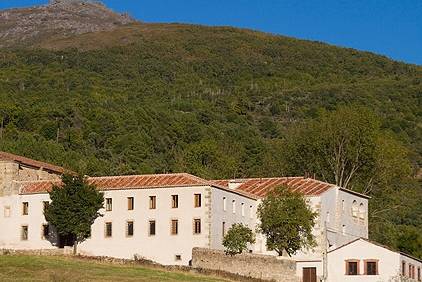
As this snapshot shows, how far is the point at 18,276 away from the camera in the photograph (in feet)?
204

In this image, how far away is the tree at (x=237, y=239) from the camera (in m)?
73.0

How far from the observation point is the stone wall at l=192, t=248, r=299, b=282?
68.9 m

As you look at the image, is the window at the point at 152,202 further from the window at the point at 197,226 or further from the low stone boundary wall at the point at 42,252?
the low stone boundary wall at the point at 42,252

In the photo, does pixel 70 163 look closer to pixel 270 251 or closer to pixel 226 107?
pixel 270 251

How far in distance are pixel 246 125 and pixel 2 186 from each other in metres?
82.9

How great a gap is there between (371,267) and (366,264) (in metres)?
0.35

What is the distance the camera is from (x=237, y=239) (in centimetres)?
7369

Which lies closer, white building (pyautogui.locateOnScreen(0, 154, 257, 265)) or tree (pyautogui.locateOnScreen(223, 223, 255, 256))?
tree (pyautogui.locateOnScreen(223, 223, 255, 256))

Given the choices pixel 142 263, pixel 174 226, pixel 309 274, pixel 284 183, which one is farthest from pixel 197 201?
pixel 284 183

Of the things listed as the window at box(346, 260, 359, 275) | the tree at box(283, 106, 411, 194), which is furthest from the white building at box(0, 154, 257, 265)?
the tree at box(283, 106, 411, 194)

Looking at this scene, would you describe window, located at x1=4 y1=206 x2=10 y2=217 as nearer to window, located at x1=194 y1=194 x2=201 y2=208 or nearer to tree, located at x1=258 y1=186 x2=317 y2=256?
window, located at x1=194 y1=194 x2=201 y2=208

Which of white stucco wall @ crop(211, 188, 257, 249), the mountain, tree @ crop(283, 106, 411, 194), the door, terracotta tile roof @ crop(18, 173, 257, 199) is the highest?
the mountain

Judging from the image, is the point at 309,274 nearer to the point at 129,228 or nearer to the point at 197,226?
the point at 197,226

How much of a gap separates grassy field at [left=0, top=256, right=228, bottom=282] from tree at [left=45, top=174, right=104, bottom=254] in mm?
5944
